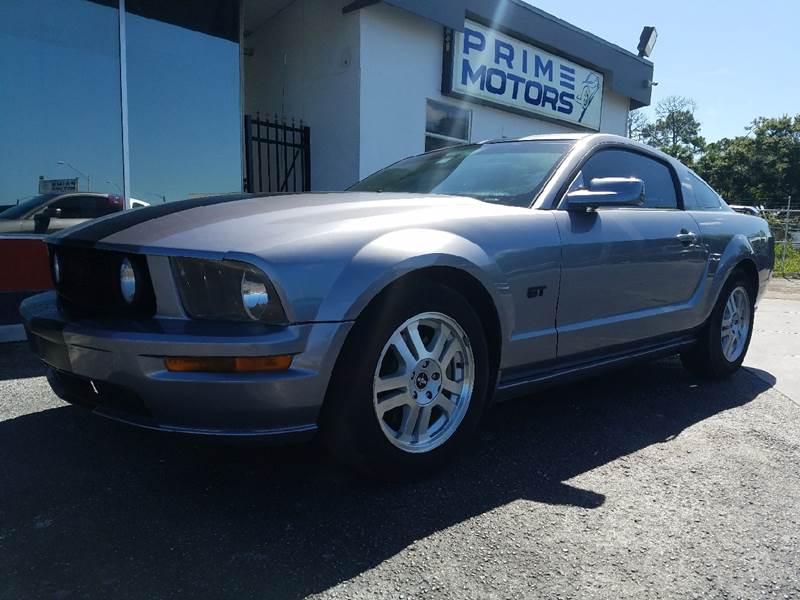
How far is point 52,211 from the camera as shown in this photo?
17.6 feet

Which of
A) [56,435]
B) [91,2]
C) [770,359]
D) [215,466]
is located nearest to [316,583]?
[215,466]

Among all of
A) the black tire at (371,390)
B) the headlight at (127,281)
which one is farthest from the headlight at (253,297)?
the headlight at (127,281)

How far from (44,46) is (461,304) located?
5.23 m

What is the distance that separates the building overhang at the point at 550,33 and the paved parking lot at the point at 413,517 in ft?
19.9

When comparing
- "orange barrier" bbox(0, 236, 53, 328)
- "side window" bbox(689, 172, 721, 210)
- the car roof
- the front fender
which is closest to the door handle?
"side window" bbox(689, 172, 721, 210)

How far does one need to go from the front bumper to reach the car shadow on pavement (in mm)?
134

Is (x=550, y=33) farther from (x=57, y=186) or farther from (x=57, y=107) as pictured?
(x=57, y=186)

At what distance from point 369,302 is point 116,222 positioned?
1153mm

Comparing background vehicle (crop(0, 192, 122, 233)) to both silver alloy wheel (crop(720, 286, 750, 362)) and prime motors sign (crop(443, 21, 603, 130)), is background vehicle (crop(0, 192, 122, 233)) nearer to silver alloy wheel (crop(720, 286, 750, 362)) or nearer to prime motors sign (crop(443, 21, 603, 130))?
prime motors sign (crop(443, 21, 603, 130))

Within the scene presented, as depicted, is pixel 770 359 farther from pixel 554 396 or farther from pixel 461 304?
pixel 461 304

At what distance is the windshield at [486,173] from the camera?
3031 mm

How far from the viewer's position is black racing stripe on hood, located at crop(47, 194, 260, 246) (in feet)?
7.79

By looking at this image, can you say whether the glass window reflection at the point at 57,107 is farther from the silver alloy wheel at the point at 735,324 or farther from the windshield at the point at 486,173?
the silver alloy wheel at the point at 735,324

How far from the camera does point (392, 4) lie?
7145 millimetres
